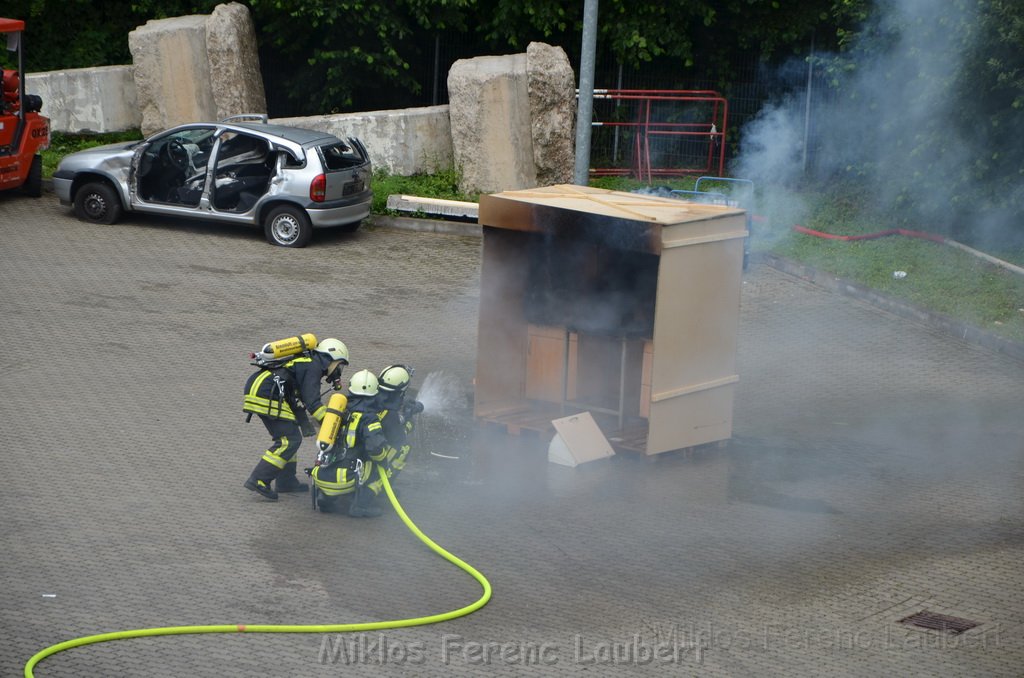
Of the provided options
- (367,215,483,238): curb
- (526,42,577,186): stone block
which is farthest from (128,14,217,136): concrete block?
(526,42,577,186): stone block

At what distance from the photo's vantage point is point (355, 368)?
11406 millimetres

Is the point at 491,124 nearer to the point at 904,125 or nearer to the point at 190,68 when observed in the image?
the point at 190,68

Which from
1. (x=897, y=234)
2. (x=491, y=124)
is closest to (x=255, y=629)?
(x=491, y=124)

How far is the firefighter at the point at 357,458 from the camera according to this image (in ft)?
27.1

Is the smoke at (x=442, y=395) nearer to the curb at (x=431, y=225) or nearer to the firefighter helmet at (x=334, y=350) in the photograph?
the firefighter helmet at (x=334, y=350)

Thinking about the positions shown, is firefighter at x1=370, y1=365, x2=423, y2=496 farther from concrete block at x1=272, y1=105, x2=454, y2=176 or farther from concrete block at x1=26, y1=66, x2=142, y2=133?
concrete block at x1=26, y1=66, x2=142, y2=133

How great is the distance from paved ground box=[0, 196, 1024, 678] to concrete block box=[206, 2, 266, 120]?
6.73m

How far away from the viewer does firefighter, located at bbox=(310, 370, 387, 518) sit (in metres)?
8.27

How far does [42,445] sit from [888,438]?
22.6ft

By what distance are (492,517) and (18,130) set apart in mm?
11330

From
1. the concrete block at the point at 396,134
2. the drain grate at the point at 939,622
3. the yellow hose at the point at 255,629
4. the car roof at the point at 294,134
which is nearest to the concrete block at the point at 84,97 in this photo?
the concrete block at the point at 396,134

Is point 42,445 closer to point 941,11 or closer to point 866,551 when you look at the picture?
point 866,551

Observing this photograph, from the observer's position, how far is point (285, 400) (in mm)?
8508

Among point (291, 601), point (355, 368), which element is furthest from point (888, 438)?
point (291, 601)
